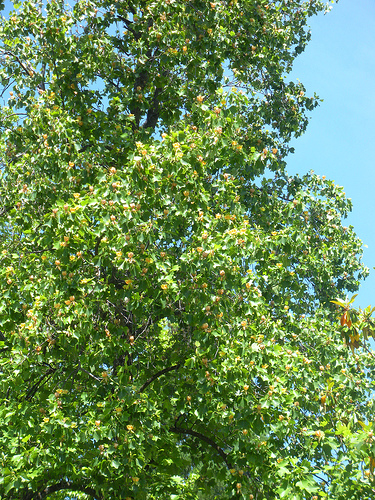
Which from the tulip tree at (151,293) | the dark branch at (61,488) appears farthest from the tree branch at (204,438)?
the dark branch at (61,488)

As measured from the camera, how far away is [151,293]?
7.95 m

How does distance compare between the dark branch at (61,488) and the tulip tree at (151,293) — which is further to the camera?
the dark branch at (61,488)

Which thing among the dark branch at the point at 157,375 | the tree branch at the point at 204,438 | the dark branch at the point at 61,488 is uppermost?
the dark branch at the point at 157,375

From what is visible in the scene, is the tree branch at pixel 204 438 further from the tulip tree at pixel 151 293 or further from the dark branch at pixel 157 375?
the dark branch at pixel 157 375

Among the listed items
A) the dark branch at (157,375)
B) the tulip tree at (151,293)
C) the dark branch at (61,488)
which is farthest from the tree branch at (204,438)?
the dark branch at (61,488)

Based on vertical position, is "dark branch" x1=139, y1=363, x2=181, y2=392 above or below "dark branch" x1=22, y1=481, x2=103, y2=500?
above

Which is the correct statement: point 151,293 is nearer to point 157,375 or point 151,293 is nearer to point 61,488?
point 157,375

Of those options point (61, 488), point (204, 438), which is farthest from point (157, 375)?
point (61, 488)

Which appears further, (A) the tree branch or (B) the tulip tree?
(A) the tree branch

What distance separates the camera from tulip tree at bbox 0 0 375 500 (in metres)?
7.33

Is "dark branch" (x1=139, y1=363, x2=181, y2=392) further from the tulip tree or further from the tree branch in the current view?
the tree branch

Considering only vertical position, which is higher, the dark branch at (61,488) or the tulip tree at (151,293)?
the tulip tree at (151,293)

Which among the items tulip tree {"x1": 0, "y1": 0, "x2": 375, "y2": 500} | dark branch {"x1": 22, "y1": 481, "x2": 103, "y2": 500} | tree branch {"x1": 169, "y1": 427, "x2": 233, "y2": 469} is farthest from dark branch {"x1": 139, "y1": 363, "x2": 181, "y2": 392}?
dark branch {"x1": 22, "y1": 481, "x2": 103, "y2": 500}

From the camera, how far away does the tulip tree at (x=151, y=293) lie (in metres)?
7.33
